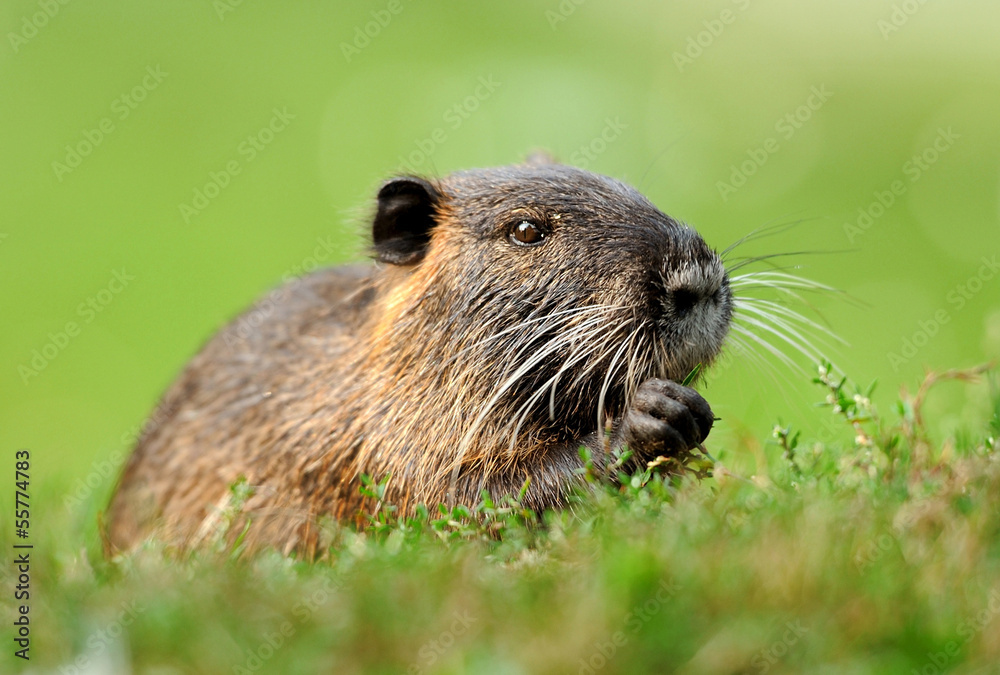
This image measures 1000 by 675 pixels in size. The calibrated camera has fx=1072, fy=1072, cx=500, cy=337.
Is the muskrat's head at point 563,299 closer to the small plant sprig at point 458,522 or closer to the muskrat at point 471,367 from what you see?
the muskrat at point 471,367

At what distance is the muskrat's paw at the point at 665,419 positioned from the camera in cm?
355

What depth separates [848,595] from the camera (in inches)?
91.5

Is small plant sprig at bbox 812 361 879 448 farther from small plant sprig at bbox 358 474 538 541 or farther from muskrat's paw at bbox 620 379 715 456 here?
small plant sprig at bbox 358 474 538 541

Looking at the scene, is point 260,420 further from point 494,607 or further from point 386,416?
point 494,607

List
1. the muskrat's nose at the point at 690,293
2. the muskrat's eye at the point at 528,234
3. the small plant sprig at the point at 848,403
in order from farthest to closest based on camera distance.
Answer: the muskrat's eye at the point at 528,234 < the muskrat's nose at the point at 690,293 < the small plant sprig at the point at 848,403

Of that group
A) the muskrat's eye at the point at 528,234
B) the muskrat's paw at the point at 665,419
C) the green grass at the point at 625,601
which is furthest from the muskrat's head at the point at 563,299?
the green grass at the point at 625,601

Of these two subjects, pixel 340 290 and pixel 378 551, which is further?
pixel 340 290

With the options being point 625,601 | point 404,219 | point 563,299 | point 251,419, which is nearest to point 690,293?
point 563,299

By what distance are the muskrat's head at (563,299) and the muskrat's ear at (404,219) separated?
0.58 feet

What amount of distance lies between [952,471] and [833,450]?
0.88 m

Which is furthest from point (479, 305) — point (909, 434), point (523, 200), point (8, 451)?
point (8, 451)

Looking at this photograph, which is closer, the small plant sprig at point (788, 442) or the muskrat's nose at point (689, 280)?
the small plant sprig at point (788, 442)

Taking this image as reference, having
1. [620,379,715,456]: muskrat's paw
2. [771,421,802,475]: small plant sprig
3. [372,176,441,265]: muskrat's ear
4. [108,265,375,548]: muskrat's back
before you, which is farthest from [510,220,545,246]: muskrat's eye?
[771,421,802,475]: small plant sprig

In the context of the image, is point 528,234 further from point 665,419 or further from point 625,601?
point 625,601
